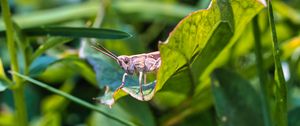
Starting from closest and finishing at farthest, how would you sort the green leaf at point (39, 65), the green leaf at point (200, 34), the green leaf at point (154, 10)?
the green leaf at point (200, 34)
the green leaf at point (39, 65)
the green leaf at point (154, 10)

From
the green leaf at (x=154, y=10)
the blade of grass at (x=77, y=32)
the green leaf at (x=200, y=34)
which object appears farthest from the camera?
the green leaf at (x=154, y=10)

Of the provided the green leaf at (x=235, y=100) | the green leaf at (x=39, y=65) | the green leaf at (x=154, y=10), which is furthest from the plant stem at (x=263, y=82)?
the green leaf at (x=154, y=10)

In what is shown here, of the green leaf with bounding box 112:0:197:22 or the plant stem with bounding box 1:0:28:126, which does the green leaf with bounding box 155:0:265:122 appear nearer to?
the plant stem with bounding box 1:0:28:126

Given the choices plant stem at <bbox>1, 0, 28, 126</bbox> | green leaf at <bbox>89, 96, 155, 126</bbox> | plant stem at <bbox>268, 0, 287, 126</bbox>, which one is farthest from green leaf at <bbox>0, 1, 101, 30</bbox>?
plant stem at <bbox>268, 0, 287, 126</bbox>

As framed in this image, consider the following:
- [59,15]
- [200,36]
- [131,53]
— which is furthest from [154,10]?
[200,36]

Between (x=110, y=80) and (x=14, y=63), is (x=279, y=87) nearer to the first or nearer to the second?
(x=110, y=80)

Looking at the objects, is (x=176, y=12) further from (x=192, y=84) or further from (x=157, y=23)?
(x=192, y=84)

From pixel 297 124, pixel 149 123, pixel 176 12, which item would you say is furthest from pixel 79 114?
pixel 297 124

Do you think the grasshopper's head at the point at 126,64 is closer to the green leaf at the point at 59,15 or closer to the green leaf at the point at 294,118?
the green leaf at the point at 294,118
